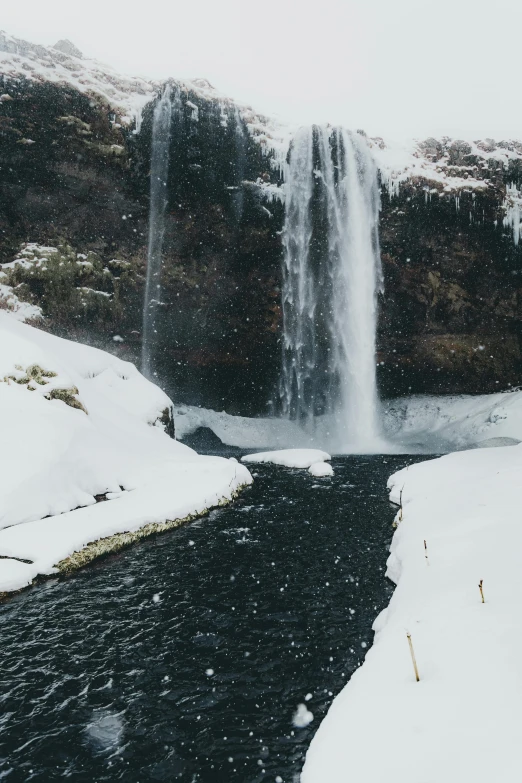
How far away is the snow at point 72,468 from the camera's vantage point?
32.0 ft

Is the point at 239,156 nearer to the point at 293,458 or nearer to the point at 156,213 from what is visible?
the point at 156,213

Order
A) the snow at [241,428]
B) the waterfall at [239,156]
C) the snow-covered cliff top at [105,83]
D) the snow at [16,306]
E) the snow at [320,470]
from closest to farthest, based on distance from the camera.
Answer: the snow at [320,470]
the snow-covered cliff top at [105,83]
the waterfall at [239,156]
the snow at [16,306]
the snow at [241,428]

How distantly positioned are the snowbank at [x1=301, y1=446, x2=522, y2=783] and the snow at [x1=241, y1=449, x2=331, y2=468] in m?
16.2

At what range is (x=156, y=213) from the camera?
31812 mm

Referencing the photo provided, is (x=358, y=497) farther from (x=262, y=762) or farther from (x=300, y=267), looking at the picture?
(x=300, y=267)

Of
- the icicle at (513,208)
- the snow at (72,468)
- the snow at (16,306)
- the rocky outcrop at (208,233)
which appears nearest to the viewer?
the snow at (72,468)

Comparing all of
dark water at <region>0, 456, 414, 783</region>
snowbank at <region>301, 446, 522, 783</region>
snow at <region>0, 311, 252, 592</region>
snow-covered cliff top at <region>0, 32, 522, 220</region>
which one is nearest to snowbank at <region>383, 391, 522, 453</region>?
snow-covered cliff top at <region>0, 32, 522, 220</region>

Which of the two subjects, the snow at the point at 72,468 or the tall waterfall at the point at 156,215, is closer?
the snow at the point at 72,468

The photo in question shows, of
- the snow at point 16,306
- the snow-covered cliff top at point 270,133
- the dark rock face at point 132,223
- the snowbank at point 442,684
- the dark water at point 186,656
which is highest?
the snow-covered cliff top at point 270,133

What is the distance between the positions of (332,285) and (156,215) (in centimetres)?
1520

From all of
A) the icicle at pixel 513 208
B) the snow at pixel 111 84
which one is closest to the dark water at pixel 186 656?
the snow at pixel 111 84

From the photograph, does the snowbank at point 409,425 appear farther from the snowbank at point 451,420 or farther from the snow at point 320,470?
the snow at point 320,470

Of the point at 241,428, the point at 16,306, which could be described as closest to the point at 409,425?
the point at 241,428

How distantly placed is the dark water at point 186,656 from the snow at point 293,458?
42.7ft
